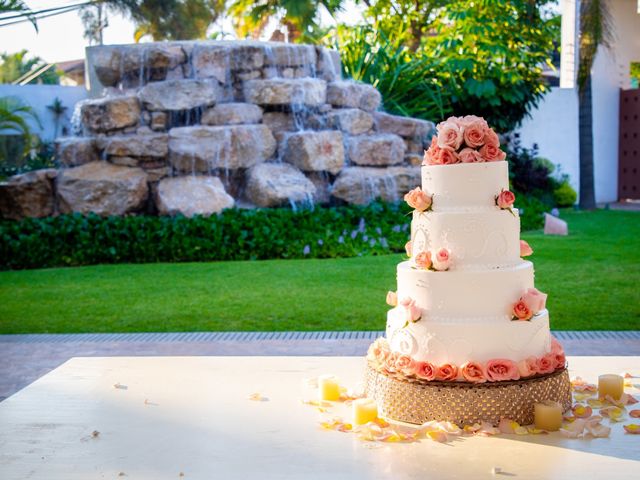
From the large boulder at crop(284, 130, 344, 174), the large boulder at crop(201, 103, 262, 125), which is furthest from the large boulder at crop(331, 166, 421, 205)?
the large boulder at crop(201, 103, 262, 125)

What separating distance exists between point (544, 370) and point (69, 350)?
3.84 metres

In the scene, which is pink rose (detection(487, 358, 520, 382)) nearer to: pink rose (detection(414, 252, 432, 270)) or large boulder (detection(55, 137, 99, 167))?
pink rose (detection(414, 252, 432, 270))

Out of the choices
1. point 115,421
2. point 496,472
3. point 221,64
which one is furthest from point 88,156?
point 496,472

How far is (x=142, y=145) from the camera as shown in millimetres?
10781

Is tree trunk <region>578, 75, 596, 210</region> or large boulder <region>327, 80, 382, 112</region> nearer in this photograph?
large boulder <region>327, 80, 382, 112</region>

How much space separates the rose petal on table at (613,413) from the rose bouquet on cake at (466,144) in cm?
93

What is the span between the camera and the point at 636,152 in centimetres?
1761

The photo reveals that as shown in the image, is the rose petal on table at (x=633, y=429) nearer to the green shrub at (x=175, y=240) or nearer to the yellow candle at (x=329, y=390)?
the yellow candle at (x=329, y=390)

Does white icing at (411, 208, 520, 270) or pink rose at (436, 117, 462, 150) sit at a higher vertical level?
pink rose at (436, 117, 462, 150)

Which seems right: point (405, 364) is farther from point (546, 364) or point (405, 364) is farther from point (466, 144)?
point (466, 144)

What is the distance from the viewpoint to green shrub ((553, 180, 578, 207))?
15312 mm

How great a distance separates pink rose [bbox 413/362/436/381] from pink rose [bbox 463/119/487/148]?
2.50 feet

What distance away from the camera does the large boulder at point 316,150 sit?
11.2 meters

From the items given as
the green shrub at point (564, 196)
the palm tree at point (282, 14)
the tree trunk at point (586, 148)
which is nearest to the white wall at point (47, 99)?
the palm tree at point (282, 14)
